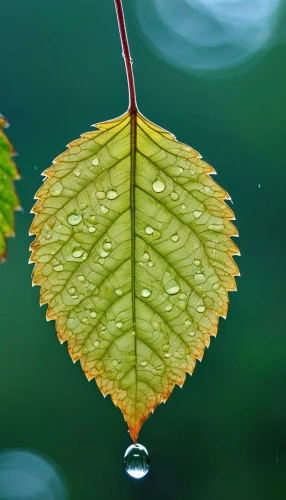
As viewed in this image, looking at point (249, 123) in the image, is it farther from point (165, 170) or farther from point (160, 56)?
point (165, 170)

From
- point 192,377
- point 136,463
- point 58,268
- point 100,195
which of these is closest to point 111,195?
point 100,195

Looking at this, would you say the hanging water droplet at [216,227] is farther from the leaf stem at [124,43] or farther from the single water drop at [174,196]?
the leaf stem at [124,43]

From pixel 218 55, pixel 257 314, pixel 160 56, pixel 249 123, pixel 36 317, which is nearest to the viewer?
pixel 36 317

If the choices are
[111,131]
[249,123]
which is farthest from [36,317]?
[111,131]

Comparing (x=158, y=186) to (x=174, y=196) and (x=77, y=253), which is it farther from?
(x=77, y=253)

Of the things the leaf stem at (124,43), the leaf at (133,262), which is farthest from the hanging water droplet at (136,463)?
the leaf stem at (124,43)

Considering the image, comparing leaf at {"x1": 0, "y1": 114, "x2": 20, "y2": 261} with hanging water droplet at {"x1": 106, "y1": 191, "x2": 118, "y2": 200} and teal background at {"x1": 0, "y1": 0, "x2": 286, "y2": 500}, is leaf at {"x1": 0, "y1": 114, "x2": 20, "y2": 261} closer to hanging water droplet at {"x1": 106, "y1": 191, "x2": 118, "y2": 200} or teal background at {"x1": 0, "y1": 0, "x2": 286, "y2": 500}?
Answer: hanging water droplet at {"x1": 106, "y1": 191, "x2": 118, "y2": 200}

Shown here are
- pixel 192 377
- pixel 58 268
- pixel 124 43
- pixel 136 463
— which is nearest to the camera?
pixel 124 43
